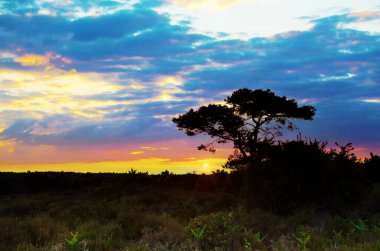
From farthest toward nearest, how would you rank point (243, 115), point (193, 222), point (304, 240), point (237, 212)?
point (243, 115)
point (237, 212)
point (193, 222)
point (304, 240)

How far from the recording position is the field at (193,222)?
993 centimetres

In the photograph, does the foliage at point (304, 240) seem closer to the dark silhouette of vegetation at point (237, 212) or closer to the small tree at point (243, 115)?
the dark silhouette of vegetation at point (237, 212)

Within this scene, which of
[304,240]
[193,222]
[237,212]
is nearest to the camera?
[304,240]

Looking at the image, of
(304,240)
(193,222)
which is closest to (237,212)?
(193,222)

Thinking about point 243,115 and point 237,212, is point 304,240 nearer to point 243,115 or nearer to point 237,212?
point 237,212

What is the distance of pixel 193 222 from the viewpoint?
11.0 meters

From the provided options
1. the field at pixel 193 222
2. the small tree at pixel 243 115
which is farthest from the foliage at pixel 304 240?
the small tree at pixel 243 115

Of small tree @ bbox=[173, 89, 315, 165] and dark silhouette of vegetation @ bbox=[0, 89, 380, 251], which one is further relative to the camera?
small tree @ bbox=[173, 89, 315, 165]

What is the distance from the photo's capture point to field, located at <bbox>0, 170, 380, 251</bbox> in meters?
9.93

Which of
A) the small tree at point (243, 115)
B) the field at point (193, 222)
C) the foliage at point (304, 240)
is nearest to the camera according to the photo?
the foliage at point (304, 240)

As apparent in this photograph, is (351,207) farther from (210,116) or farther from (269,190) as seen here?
(210,116)

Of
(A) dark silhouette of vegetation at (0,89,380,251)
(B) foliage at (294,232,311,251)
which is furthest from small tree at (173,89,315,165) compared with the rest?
(B) foliage at (294,232,311,251)

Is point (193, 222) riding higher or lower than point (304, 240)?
higher

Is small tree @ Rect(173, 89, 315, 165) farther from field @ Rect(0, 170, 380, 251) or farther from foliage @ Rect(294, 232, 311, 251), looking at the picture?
foliage @ Rect(294, 232, 311, 251)
